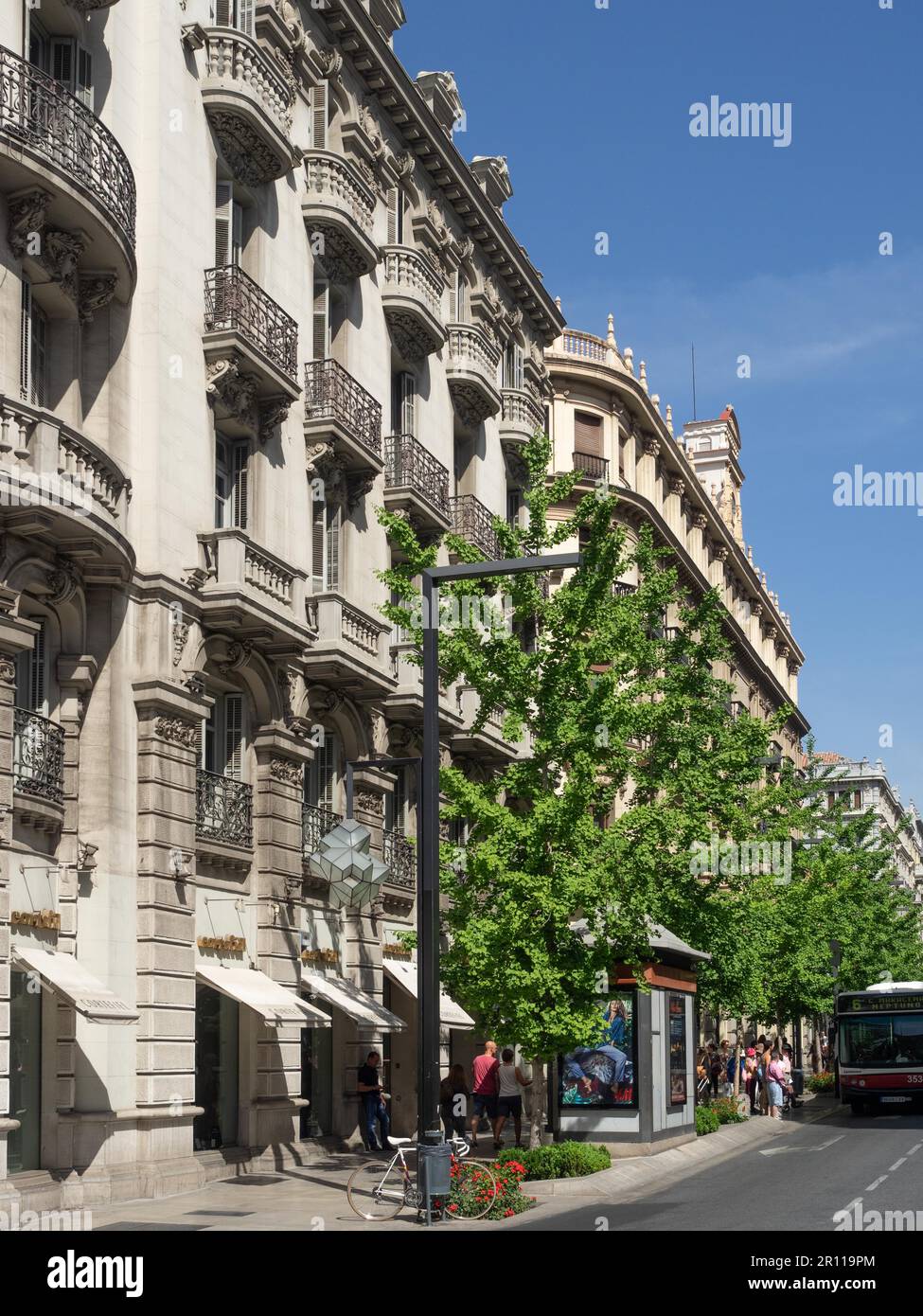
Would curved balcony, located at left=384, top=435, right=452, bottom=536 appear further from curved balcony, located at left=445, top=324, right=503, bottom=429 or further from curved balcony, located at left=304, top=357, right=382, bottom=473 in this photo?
curved balcony, located at left=445, top=324, right=503, bottom=429

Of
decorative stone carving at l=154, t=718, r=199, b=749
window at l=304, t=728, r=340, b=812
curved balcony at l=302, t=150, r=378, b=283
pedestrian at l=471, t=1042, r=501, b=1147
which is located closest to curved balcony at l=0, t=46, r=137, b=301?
decorative stone carving at l=154, t=718, r=199, b=749

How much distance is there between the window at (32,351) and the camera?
2058cm

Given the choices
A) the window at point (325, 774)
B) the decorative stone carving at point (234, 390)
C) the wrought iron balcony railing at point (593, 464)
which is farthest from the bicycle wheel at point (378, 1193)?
the wrought iron balcony railing at point (593, 464)

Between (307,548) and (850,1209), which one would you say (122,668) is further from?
(850,1209)

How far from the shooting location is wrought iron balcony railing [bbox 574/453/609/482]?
5559 centimetres

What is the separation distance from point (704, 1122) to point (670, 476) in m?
37.2

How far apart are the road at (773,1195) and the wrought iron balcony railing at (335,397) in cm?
1360

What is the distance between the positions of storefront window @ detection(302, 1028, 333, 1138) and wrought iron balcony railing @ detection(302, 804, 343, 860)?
305 centimetres

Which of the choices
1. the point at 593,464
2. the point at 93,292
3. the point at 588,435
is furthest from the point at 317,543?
the point at 588,435

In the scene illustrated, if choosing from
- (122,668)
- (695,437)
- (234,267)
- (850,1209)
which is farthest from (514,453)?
(695,437)

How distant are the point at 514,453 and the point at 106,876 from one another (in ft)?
75.2

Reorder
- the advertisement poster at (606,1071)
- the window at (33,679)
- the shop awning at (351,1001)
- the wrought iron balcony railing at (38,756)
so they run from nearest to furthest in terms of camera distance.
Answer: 1. the wrought iron balcony railing at (38,756)
2. the window at (33,679)
3. the shop awning at (351,1001)
4. the advertisement poster at (606,1071)

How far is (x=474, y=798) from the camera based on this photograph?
25688 millimetres

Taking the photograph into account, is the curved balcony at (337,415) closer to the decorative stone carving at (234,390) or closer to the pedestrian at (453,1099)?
the decorative stone carving at (234,390)
